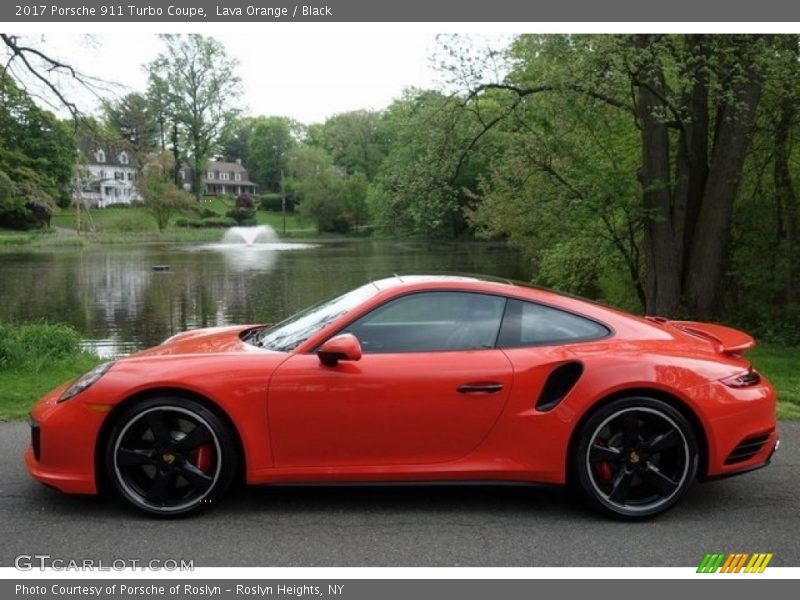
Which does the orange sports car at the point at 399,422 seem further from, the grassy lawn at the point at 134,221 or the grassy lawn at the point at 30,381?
the grassy lawn at the point at 134,221

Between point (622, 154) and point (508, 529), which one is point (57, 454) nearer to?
point (508, 529)

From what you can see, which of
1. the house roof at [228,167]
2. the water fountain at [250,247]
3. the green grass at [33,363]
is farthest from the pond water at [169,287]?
the house roof at [228,167]

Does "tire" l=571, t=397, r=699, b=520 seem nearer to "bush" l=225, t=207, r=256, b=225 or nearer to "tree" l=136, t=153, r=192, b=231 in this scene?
"tree" l=136, t=153, r=192, b=231

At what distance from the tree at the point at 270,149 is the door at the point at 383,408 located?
113m

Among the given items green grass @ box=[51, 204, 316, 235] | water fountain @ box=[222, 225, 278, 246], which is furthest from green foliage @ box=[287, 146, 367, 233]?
water fountain @ box=[222, 225, 278, 246]

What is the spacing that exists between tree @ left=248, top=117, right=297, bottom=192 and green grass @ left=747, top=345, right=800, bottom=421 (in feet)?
352

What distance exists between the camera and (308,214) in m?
86.6

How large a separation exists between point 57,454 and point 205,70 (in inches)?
3195

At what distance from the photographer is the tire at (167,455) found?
12.9 ft

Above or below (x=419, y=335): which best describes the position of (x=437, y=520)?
below

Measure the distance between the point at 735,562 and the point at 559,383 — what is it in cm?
120

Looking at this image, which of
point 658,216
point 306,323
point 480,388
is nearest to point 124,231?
point 658,216

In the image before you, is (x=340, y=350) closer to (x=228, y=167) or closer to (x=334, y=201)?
(x=334, y=201)
